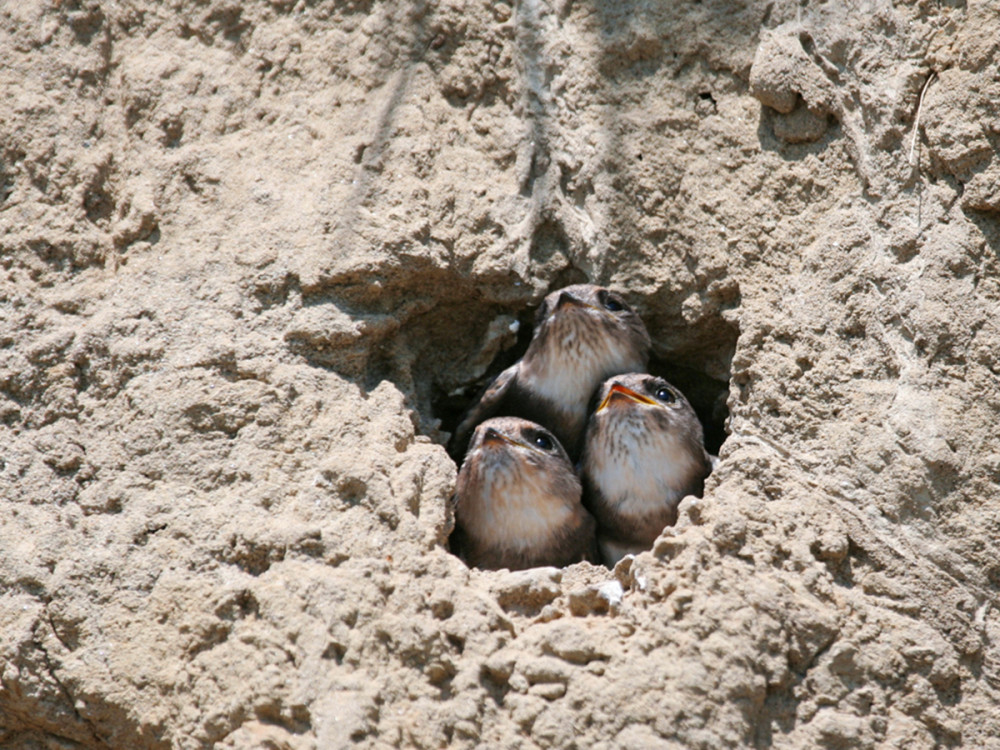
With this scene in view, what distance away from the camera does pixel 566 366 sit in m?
4.07

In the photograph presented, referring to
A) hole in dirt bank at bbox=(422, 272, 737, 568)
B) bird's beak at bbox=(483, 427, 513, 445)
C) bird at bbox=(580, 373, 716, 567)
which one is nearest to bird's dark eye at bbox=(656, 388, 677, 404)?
bird at bbox=(580, 373, 716, 567)

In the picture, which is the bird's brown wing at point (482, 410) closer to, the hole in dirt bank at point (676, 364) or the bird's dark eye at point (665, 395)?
the hole in dirt bank at point (676, 364)

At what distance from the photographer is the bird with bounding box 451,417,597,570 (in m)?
3.59

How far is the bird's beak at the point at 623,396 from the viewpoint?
379cm

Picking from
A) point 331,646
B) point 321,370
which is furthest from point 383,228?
point 331,646

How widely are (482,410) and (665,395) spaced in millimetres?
711

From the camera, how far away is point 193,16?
12.8ft

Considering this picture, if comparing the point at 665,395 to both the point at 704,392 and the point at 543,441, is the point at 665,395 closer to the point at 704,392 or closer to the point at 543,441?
the point at 543,441

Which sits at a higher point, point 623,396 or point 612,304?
→ point 612,304

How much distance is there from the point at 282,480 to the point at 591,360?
1.41m

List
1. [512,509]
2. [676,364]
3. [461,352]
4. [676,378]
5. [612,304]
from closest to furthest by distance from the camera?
[512,509] → [612,304] → [461,352] → [676,364] → [676,378]

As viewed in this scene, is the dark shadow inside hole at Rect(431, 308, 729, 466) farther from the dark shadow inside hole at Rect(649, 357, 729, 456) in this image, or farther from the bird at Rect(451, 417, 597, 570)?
the bird at Rect(451, 417, 597, 570)

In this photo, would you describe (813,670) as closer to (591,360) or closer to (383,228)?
(591,360)

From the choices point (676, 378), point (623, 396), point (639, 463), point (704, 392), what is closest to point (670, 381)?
point (676, 378)
